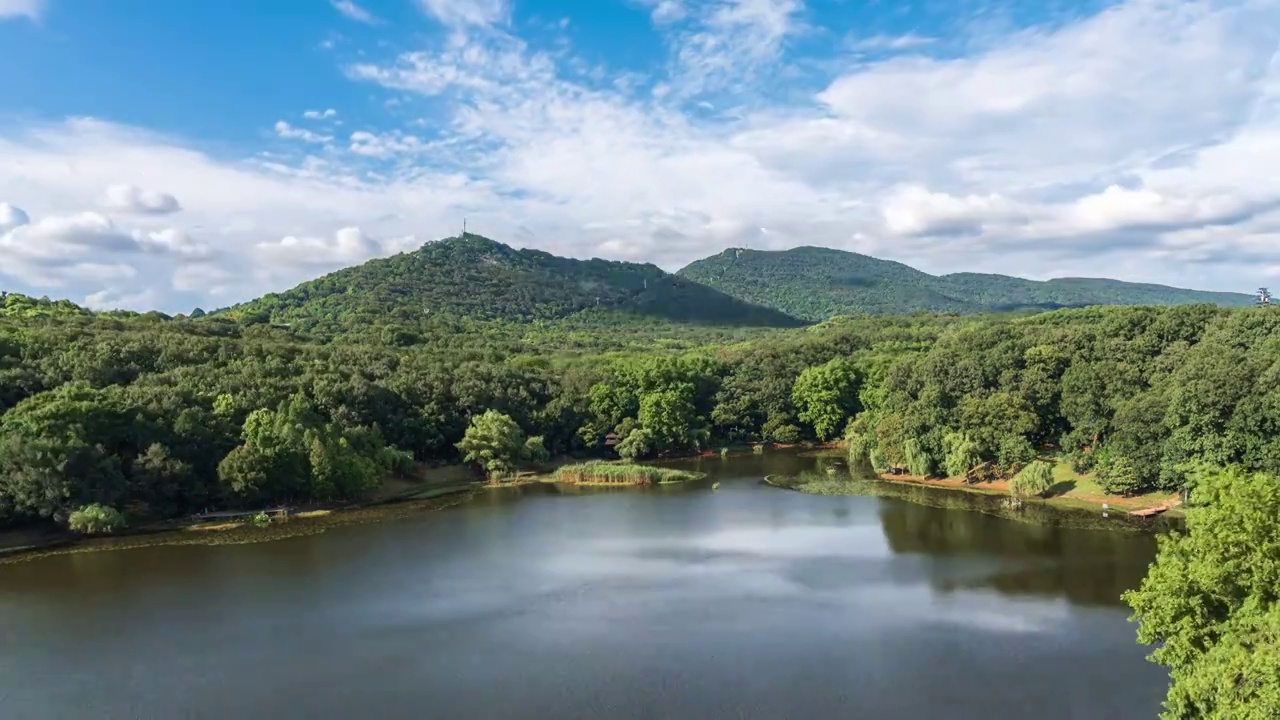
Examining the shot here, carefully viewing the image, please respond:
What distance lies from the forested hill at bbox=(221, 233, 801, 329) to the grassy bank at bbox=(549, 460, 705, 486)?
177 ft

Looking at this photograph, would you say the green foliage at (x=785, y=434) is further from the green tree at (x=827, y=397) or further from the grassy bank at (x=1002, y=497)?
the grassy bank at (x=1002, y=497)

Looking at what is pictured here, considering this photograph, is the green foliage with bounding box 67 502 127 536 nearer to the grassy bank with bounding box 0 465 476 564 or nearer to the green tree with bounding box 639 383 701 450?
the grassy bank with bounding box 0 465 476 564

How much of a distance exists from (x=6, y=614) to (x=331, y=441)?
18.9 metres

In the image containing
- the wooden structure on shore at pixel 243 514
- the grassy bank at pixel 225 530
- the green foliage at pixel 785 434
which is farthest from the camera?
the green foliage at pixel 785 434

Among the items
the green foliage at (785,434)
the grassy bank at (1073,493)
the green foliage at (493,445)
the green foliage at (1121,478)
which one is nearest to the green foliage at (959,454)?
the grassy bank at (1073,493)

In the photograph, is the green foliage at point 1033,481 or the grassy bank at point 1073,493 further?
the green foliage at point 1033,481

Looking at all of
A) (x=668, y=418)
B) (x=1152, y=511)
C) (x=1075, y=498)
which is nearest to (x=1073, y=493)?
(x=1075, y=498)

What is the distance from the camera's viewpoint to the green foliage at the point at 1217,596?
48.0 ft

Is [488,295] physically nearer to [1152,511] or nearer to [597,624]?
[1152,511]

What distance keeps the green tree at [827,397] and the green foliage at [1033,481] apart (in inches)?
958

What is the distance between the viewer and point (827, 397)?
6812 cm

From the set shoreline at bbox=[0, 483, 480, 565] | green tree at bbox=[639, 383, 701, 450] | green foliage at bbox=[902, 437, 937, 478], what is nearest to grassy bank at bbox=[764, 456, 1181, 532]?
green foliage at bbox=[902, 437, 937, 478]

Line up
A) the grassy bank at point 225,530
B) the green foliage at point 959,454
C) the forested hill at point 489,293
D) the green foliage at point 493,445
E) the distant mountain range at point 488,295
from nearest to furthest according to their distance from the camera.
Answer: the grassy bank at point 225,530 → the green foliage at point 959,454 → the green foliage at point 493,445 → the distant mountain range at point 488,295 → the forested hill at point 489,293

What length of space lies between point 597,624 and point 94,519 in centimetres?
2581
